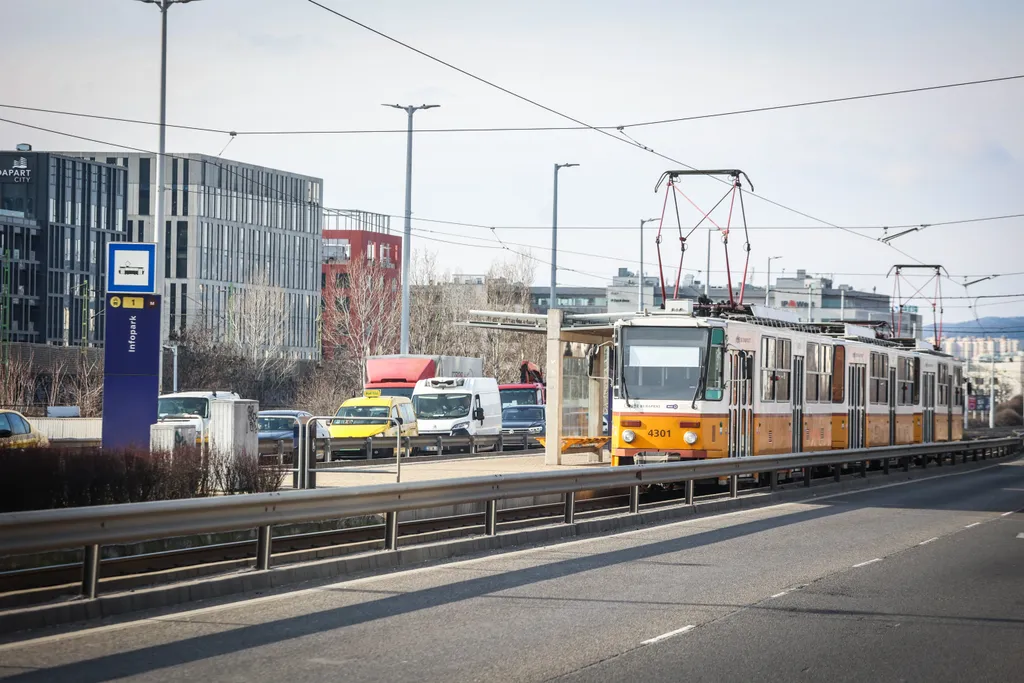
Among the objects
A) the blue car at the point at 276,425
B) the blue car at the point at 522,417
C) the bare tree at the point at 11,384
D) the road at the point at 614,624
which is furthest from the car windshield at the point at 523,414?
the road at the point at 614,624

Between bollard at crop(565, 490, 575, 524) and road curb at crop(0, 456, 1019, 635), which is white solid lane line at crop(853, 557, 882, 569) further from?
bollard at crop(565, 490, 575, 524)

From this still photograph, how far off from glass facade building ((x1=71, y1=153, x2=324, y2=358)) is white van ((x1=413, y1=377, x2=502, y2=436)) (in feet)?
224

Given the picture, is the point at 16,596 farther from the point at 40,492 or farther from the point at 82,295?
the point at 82,295

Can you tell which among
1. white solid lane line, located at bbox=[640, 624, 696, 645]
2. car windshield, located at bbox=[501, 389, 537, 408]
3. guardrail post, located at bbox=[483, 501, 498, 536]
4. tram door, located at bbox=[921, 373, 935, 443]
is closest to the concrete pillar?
guardrail post, located at bbox=[483, 501, 498, 536]

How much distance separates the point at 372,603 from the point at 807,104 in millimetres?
22269

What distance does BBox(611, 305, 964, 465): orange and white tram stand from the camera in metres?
23.7

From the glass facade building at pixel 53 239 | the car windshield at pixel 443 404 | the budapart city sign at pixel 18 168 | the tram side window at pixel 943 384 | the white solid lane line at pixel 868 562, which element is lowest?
the white solid lane line at pixel 868 562

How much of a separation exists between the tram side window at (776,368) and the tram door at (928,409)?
13959 millimetres

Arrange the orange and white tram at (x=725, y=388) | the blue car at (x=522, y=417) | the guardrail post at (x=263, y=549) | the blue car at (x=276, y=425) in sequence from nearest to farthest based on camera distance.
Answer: the guardrail post at (x=263, y=549) < the orange and white tram at (x=725, y=388) < the blue car at (x=276, y=425) < the blue car at (x=522, y=417)

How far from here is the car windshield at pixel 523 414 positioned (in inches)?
1997

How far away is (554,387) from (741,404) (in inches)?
174

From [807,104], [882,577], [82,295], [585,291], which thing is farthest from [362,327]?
[585,291]

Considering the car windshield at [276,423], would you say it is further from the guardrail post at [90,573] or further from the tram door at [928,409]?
the guardrail post at [90,573]

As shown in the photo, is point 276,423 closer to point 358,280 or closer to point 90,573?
point 90,573
